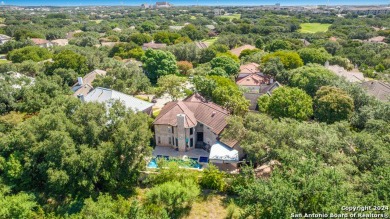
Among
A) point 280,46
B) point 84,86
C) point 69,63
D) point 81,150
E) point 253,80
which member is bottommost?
point 253,80

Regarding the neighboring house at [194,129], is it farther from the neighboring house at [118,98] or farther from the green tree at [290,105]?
the green tree at [290,105]

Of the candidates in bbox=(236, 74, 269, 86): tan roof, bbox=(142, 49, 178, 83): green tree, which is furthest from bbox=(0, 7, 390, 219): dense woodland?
bbox=(142, 49, 178, 83): green tree

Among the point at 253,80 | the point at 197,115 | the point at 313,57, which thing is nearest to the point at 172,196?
the point at 197,115

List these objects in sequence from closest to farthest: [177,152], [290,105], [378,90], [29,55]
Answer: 1. [177,152]
2. [290,105]
3. [378,90]
4. [29,55]

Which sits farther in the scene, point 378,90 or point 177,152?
Answer: point 378,90

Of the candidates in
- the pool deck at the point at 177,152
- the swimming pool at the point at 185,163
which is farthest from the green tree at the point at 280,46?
the swimming pool at the point at 185,163

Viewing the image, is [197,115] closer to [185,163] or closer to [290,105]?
[185,163]

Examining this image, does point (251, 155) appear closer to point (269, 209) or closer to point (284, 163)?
point (284, 163)
